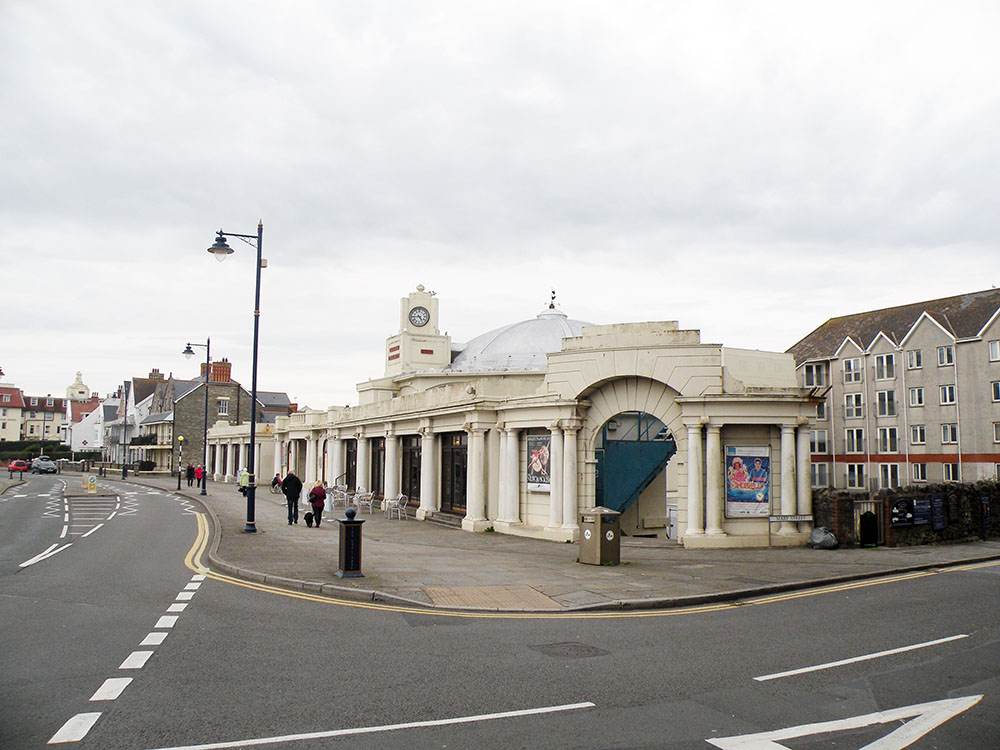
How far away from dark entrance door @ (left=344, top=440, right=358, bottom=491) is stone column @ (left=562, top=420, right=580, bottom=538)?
20.6 meters

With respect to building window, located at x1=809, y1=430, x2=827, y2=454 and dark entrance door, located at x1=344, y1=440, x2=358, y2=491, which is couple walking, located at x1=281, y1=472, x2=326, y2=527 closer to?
dark entrance door, located at x1=344, y1=440, x2=358, y2=491

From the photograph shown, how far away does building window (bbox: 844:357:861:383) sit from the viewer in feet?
185

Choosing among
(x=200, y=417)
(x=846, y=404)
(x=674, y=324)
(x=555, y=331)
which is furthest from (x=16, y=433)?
(x=674, y=324)

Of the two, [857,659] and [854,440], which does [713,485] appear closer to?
[857,659]

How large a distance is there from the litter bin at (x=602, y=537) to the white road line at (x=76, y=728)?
11.4 m

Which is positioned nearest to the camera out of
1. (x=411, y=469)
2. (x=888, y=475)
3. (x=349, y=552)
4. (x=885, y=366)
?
(x=349, y=552)

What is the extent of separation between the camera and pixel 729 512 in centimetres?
2069

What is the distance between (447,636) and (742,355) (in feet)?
46.1

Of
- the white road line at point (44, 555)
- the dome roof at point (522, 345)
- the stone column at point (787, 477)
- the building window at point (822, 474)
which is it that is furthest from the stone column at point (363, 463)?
the building window at point (822, 474)

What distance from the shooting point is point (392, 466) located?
34.0 metres

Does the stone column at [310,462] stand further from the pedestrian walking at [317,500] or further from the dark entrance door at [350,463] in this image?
the pedestrian walking at [317,500]

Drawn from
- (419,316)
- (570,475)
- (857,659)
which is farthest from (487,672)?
(419,316)

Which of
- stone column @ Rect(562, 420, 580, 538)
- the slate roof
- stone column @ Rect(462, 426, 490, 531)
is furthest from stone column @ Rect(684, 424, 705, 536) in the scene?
Answer: the slate roof

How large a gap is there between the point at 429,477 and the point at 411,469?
381 cm
